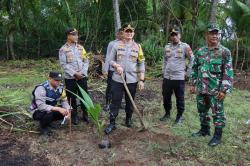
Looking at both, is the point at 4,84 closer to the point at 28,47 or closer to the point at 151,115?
the point at 151,115

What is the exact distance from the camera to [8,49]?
15148 millimetres

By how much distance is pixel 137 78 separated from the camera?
18.7ft

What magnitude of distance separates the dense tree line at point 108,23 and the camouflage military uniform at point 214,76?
651cm

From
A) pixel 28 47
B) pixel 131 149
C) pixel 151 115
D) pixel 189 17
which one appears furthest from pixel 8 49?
pixel 131 149

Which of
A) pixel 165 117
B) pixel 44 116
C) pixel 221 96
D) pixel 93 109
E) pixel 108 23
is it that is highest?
pixel 108 23

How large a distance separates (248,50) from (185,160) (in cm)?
856

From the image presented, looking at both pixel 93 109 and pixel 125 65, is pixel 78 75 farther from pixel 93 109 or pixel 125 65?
pixel 93 109

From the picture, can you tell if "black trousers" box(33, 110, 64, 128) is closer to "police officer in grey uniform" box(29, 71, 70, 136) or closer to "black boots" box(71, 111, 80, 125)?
"police officer in grey uniform" box(29, 71, 70, 136)

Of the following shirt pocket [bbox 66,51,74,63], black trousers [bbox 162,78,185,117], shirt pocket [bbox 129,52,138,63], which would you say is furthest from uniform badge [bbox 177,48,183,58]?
shirt pocket [bbox 66,51,74,63]

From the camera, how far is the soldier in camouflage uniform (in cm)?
486

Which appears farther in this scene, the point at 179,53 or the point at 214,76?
the point at 179,53

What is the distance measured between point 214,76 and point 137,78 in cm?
122

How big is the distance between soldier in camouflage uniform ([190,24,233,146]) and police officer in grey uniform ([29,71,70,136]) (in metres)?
1.89

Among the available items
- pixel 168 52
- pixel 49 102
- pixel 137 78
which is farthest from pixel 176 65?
pixel 49 102
